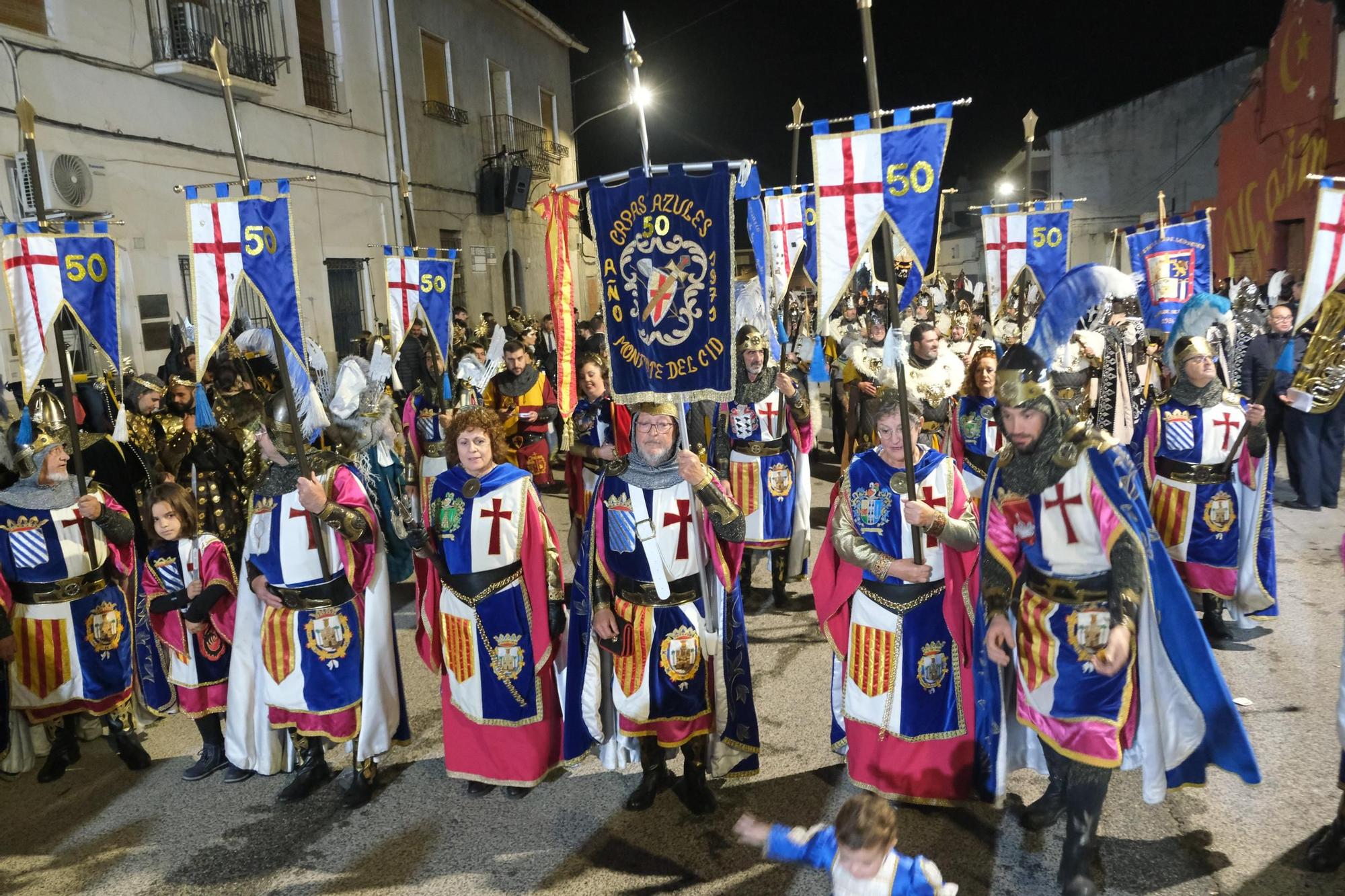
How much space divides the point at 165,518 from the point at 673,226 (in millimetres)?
2972

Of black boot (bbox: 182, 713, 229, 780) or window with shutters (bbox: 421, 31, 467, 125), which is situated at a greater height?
window with shutters (bbox: 421, 31, 467, 125)

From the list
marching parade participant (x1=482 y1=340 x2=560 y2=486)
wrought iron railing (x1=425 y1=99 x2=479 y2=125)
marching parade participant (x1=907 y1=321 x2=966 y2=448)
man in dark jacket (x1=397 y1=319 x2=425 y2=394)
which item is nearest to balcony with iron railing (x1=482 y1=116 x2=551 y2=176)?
wrought iron railing (x1=425 y1=99 x2=479 y2=125)

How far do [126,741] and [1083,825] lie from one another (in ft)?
15.8

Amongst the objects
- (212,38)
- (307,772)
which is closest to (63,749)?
(307,772)

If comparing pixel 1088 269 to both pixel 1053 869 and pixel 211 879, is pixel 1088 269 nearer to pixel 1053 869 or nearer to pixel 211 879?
pixel 1053 869

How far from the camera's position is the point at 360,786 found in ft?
14.8

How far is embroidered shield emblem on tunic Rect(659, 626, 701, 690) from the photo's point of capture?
13.5 ft

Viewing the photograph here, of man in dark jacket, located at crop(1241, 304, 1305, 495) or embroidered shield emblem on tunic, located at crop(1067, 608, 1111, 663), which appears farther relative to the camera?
man in dark jacket, located at crop(1241, 304, 1305, 495)

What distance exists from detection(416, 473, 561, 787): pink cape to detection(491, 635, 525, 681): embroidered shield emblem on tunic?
0.24 ft

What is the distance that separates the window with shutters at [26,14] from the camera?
907cm

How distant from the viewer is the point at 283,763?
189 inches

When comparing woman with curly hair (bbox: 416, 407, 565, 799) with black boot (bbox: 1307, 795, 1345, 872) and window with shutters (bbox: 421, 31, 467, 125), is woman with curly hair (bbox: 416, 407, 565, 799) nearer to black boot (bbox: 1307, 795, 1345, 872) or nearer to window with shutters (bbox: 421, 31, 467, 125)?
black boot (bbox: 1307, 795, 1345, 872)

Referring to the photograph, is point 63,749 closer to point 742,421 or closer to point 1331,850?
point 742,421

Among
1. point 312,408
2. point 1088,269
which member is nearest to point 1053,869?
point 1088,269
